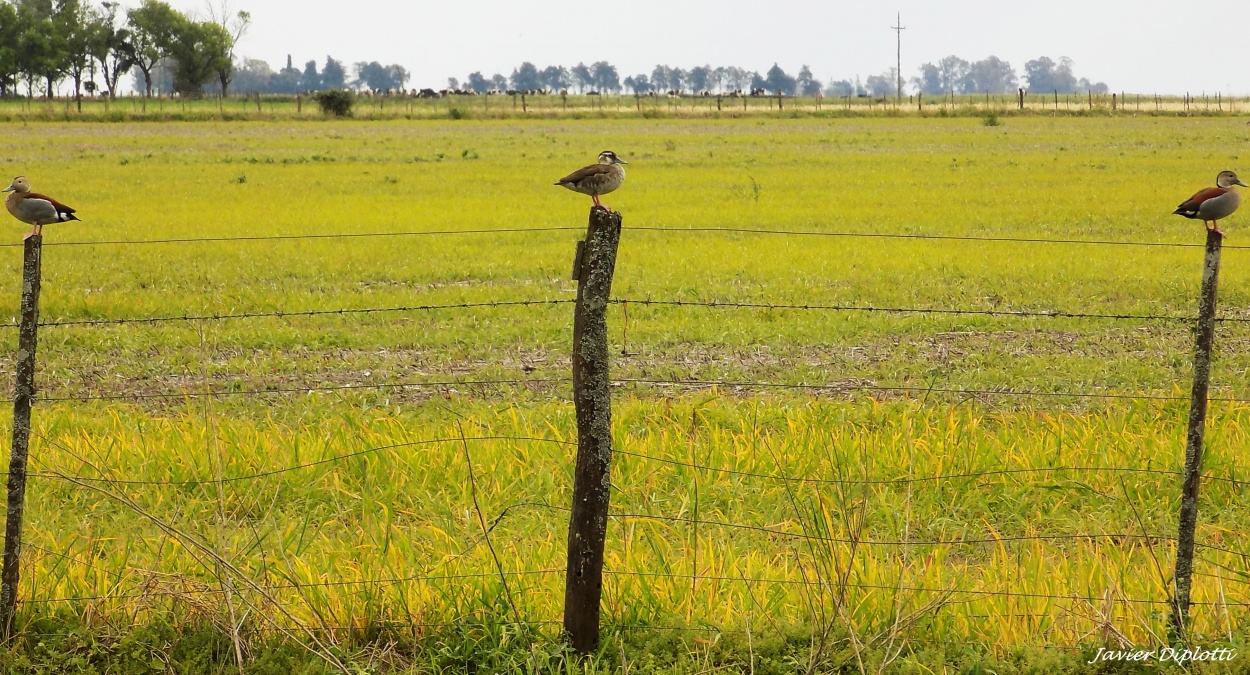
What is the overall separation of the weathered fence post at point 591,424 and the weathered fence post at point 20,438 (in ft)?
6.66

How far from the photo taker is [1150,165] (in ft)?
90.0

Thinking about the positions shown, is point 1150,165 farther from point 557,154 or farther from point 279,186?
point 279,186

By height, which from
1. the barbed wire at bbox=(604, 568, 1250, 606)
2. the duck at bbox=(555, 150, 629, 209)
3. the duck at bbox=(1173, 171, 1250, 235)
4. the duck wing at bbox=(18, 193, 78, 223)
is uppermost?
the duck at bbox=(555, 150, 629, 209)

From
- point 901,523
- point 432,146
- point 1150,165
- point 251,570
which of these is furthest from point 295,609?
point 432,146

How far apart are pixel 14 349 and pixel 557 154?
24.4 m

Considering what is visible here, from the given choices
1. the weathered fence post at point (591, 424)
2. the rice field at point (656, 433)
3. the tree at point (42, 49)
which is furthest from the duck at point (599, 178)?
the tree at point (42, 49)

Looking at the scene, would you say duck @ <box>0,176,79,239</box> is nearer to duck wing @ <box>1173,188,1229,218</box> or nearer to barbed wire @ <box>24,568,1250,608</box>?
barbed wire @ <box>24,568,1250,608</box>

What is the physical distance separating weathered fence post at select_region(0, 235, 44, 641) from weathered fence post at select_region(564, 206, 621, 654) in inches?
79.9

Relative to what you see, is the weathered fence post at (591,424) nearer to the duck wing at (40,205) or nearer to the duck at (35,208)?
the duck at (35,208)

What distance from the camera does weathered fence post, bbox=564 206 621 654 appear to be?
395cm

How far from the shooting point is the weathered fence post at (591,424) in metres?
3.95

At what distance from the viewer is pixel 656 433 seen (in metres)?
7.16

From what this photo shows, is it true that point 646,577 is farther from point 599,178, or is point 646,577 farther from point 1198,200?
point 1198,200

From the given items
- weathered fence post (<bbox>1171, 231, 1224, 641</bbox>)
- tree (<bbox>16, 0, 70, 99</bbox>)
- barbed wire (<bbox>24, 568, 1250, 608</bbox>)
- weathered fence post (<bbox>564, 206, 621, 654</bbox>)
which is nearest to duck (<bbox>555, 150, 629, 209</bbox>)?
weathered fence post (<bbox>564, 206, 621, 654</bbox>)
